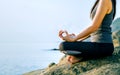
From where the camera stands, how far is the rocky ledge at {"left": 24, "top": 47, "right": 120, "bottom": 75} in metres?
14.7

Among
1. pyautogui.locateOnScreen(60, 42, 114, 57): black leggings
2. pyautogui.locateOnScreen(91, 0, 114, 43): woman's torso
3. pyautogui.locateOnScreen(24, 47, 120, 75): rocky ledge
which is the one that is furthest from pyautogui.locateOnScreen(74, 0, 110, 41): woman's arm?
pyautogui.locateOnScreen(24, 47, 120, 75): rocky ledge

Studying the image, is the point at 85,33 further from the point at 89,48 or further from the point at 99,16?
the point at 99,16

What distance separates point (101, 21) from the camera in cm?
1528

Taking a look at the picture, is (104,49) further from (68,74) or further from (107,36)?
(68,74)

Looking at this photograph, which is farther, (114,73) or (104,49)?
(104,49)

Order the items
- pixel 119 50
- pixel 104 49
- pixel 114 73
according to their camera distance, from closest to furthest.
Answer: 1. pixel 114 73
2. pixel 104 49
3. pixel 119 50

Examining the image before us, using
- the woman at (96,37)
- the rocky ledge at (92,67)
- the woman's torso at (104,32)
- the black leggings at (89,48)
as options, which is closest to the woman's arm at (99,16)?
the woman at (96,37)

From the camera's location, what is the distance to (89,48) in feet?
50.1

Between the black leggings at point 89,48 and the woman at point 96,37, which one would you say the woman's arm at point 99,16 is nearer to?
the woman at point 96,37

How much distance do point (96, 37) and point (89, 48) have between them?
55 cm

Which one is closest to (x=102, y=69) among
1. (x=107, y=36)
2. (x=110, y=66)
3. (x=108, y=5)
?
(x=110, y=66)

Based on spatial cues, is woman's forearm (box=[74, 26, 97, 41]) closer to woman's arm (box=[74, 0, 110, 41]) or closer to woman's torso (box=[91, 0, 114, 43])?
woman's arm (box=[74, 0, 110, 41])

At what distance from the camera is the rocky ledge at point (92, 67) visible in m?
14.7

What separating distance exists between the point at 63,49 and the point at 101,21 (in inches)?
66.7
